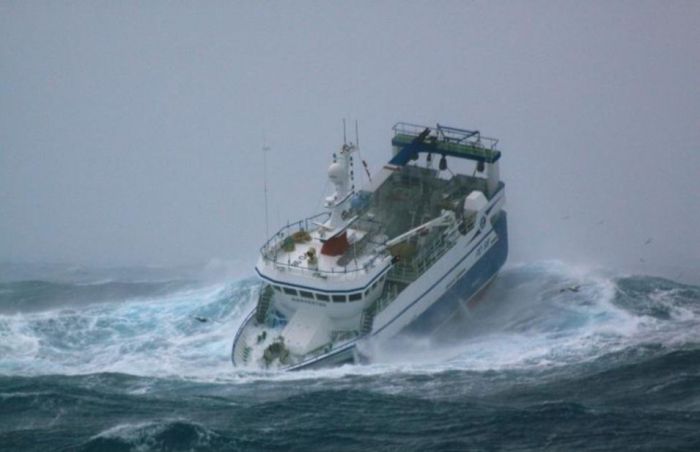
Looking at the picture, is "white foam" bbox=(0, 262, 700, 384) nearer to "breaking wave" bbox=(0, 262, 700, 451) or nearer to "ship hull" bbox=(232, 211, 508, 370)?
"breaking wave" bbox=(0, 262, 700, 451)

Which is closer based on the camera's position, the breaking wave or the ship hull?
the breaking wave

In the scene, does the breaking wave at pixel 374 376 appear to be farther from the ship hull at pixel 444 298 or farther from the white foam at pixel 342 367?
the ship hull at pixel 444 298

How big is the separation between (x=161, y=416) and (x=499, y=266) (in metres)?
21.1

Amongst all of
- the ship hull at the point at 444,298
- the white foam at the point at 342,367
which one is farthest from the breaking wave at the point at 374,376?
the ship hull at the point at 444,298

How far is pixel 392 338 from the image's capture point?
4181cm

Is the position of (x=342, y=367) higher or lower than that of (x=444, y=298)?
lower

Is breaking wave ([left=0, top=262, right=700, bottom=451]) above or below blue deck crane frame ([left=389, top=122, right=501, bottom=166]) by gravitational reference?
below

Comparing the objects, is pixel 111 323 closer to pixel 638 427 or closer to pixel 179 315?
pixel 179 315

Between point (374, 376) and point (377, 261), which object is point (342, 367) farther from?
point (377, 261)

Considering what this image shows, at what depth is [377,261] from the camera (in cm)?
4169

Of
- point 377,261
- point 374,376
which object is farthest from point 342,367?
point 377,261

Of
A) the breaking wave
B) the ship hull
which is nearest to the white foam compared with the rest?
the breaking wave

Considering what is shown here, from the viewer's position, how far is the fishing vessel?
4044cm

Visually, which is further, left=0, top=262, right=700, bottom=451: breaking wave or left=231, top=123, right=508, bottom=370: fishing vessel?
left=231, top=123, right=508, bottom=370: fishing vessel
